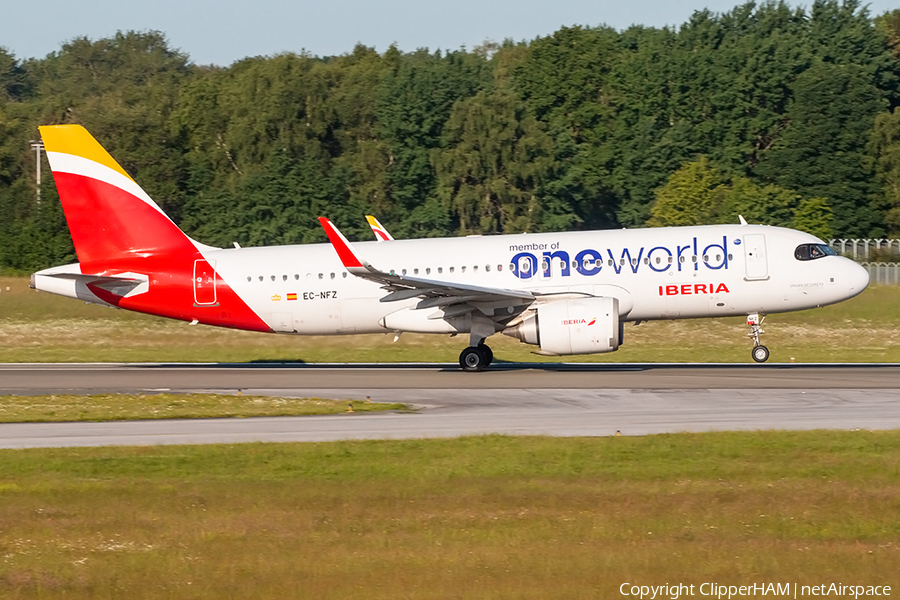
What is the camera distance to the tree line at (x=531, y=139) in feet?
246

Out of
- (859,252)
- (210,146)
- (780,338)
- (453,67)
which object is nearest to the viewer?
(780,338)

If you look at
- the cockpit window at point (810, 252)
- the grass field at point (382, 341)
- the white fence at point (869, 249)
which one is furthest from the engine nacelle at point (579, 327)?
the white fence at point (869, 249)

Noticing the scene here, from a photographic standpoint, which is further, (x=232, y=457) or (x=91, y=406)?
(x=91, y=406)

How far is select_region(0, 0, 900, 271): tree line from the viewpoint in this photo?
74.9 meters

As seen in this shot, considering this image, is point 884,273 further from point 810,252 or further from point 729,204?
point 810,252

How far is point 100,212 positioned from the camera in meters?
32.9

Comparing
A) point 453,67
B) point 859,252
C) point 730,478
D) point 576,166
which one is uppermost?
point 453,67

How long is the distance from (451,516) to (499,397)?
38.4 feet

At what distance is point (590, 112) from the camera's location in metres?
88.8

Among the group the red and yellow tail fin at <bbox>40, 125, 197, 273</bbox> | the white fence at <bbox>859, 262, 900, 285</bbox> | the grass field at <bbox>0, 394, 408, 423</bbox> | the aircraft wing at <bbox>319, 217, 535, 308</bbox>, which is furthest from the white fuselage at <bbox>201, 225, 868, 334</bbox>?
the white fence at <bbox>859, 262, 900, 285</bbox>

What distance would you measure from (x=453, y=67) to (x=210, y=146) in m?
20.7

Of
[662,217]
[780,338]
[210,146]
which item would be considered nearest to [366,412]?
[780,338]

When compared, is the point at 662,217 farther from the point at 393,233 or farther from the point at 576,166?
the point at 393,233

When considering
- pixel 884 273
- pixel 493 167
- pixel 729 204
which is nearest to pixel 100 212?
pixel 884 273
